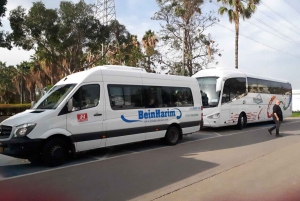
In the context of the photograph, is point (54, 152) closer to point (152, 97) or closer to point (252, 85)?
point (152, 97)

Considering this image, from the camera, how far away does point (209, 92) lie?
54.3 ft

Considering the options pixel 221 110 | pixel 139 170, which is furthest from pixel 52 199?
pixel 221 110

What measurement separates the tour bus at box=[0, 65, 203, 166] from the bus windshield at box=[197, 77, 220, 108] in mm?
3897

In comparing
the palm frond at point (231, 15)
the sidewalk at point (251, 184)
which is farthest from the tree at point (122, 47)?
the sidewalk at point (251, 184)

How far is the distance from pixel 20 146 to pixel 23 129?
1.38 ft

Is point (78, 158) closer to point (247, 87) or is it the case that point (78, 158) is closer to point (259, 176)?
point (259, 176)

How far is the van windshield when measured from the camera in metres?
8.66

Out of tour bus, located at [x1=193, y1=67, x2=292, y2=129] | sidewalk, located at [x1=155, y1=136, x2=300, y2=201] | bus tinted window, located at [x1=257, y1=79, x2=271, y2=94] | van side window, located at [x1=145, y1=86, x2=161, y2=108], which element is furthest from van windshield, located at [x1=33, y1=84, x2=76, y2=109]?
bus tinted window, located at [x1=257, y1=79, x2=271, y2=94]

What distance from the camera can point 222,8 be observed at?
98.8 feet

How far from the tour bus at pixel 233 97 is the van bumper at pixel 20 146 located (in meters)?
10.2

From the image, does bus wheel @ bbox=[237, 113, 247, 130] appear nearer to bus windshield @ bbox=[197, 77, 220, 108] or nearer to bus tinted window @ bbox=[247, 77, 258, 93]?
bus tinted window @ bbox=[247, 77, 258, 93]

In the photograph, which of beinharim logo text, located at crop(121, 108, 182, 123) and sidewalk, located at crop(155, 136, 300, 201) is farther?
beinharim logo text, located at crop(121, 108, 182, 123)

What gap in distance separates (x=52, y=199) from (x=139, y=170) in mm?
2629

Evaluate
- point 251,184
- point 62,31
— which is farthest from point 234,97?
point 62,31
